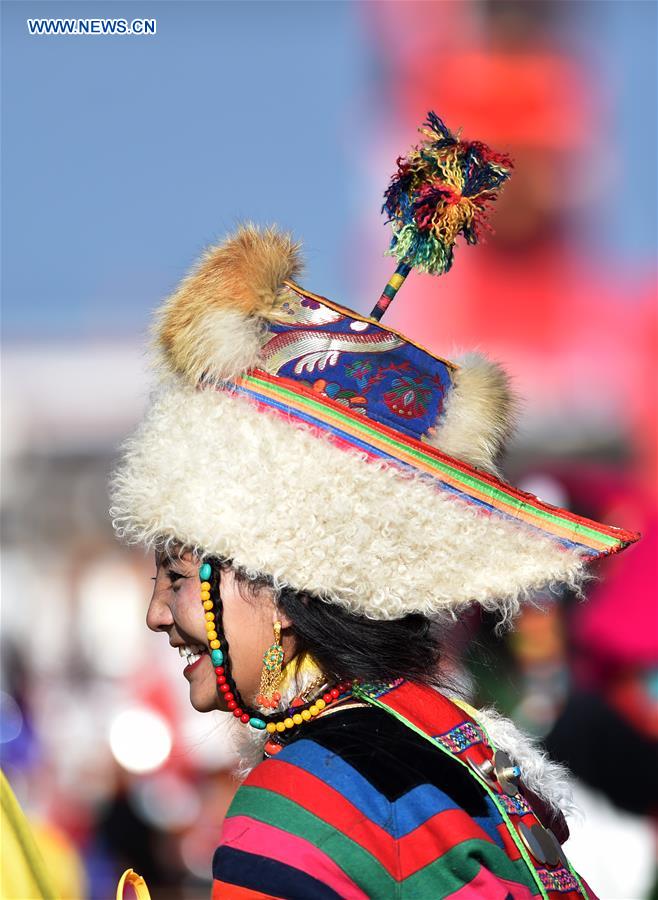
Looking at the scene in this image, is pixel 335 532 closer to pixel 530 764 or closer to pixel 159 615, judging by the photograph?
pixel 159 615

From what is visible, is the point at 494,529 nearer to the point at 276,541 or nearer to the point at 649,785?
the point at 276,541

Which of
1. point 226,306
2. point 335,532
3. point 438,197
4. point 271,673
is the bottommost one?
point 271,673

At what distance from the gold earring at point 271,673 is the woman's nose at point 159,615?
0.61 ft

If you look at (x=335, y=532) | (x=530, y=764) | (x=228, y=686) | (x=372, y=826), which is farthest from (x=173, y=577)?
(x=530, y=764)

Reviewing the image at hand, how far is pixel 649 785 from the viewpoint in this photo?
520 cm

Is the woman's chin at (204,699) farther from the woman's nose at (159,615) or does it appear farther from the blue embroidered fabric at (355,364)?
the blue embroidered fabric at (355,364)

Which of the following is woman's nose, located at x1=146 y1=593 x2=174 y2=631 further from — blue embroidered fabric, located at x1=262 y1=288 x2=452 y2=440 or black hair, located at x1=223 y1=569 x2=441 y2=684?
blue embroidered fabric, located at x1=262 y1=288 x2=452 y2=440

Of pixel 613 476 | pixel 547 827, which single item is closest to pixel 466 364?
pixel 547 827

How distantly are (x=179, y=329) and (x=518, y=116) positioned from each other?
8.29 meters

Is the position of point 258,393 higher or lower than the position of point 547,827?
higher

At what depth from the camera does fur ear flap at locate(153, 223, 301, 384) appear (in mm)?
1871

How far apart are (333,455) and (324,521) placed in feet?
0.33

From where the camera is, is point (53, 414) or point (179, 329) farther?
point (53, 414)

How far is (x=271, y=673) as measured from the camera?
6.14ft
